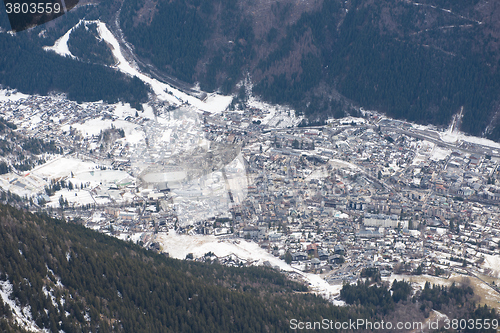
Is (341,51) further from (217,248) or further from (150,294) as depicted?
(150,294)

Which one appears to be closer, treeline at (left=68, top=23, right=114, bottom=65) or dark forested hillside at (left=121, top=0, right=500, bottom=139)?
dark forested hillside at (left=121, top=0, right=500, bottom=139)

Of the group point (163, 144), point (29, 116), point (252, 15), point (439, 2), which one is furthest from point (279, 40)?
point (29, 116)

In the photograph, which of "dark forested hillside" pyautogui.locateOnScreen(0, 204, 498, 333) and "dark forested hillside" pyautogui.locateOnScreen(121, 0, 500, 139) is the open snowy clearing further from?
"dark forested hillside" pyautogui.locateOnScreen(121, 0, 500, 139)

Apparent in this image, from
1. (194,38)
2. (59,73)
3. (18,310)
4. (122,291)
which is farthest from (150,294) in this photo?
(194,38)

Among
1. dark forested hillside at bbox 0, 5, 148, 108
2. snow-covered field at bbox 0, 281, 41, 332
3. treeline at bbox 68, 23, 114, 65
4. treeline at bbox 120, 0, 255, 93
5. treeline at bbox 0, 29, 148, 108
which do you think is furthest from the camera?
treeline at bbox 68, 23, 114, 65

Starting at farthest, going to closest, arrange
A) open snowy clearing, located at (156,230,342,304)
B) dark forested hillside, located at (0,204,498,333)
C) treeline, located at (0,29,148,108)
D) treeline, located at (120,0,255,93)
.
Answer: treeline, located at (120,0,255,93) → treeline, located at (0,29,148,108) → open snowy clearing, located at (156,230,342,304) → dark forested hillside, located at (0,204,498,333)

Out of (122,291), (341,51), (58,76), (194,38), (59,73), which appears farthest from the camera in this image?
(194,38)

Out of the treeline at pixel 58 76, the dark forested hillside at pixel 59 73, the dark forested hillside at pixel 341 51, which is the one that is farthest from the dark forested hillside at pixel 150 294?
the dark forested hillside at pixel 59 73

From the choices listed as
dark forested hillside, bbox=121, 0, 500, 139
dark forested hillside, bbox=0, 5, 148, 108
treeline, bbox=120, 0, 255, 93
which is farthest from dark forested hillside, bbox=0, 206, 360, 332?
treeline, bbox=120, 0, 255, 93

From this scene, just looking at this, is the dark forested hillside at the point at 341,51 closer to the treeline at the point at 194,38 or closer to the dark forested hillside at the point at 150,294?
the treeline at the point at 194,38

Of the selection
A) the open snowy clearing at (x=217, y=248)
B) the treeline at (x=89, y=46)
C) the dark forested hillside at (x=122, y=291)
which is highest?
the treeline at (x=89, y=46)

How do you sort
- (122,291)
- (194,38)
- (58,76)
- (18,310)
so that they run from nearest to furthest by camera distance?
(18,310), (122,291), (58,76), (194,38)

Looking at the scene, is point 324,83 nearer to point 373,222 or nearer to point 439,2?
point 439,2
